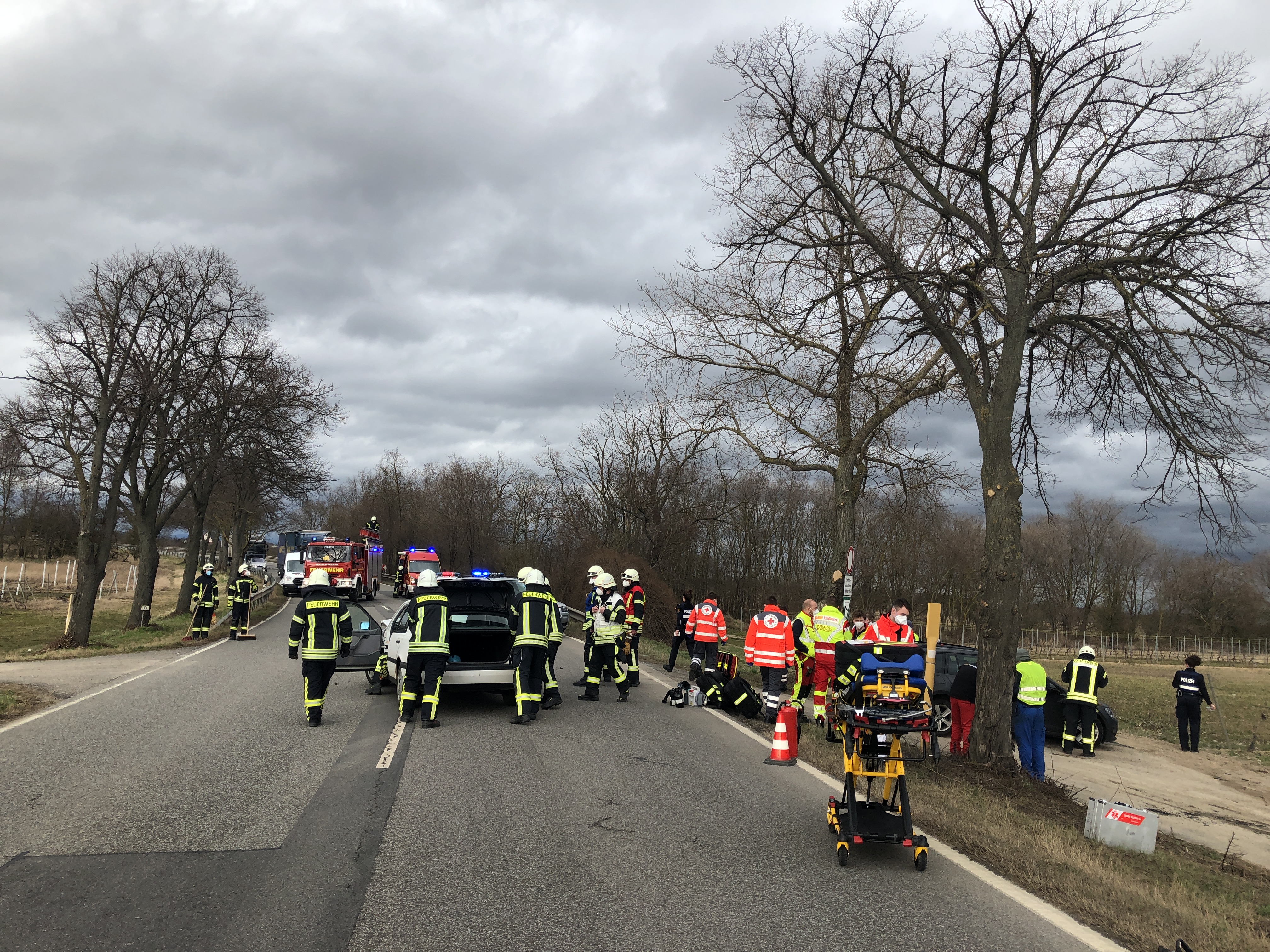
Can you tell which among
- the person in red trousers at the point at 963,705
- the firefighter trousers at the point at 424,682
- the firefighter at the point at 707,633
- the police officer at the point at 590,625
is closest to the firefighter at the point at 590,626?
the police officer at the point at 590,625

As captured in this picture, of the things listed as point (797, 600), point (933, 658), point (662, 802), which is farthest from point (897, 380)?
point (797, 600)

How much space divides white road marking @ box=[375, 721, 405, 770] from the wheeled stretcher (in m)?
4.26

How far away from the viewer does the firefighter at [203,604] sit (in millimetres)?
23094

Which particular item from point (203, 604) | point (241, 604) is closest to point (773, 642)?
point (241, 604)

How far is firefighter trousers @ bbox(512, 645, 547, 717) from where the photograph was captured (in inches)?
419

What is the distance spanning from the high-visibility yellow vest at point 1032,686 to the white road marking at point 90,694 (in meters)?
11.5

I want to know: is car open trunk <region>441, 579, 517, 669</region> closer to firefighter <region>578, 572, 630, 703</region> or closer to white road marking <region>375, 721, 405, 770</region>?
firefighter <region>578, 572, 630, 703</region>

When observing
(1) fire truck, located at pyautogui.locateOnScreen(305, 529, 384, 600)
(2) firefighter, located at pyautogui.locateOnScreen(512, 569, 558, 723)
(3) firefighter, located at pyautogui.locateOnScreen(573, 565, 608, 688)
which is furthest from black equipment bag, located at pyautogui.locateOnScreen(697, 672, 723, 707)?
(1) fire truck, located at pyautogui.locateOnScreen(305, 529, 384, 600)

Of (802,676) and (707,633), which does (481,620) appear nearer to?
(707,633)

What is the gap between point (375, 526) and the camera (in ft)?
153

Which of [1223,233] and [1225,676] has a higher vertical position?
[1223,233]

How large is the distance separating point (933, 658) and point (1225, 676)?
3701cm

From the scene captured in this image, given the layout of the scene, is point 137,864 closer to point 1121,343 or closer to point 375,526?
point 1121,343

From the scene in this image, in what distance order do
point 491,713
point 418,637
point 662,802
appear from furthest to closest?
point 491,713, point 418,637, point 662,802
